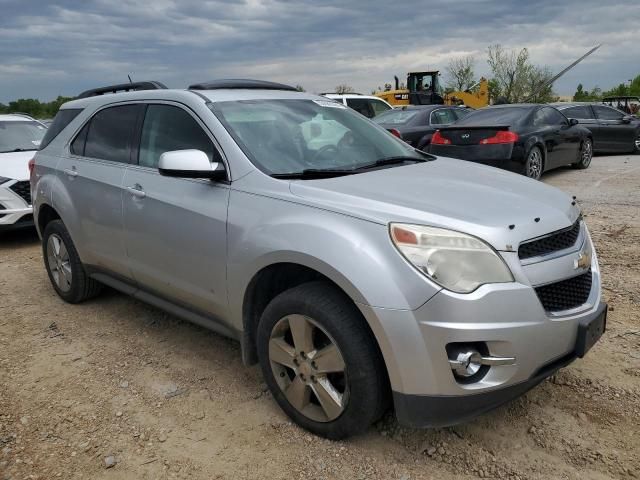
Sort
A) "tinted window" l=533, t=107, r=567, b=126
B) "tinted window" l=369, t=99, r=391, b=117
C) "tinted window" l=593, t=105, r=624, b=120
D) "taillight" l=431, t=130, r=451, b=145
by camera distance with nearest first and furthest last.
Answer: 1. "taillight" l=431, t=130, r=451, b=145
2. "tinted window" l=533, t=107, r=567, b=126
3. "tinted window" l=593, t=105, r=624, b=120
4. "tinted window" l=369, t=99, r=391, b=117

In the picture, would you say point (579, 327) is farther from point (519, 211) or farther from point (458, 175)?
point (458, 175)

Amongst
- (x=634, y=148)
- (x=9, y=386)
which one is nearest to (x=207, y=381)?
(x=9, y=386)

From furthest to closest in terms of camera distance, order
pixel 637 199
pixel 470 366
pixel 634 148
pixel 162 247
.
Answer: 1. pixel 634 148
2. pixel 637 199
3. pixel 162 247
4. pixel 470 366

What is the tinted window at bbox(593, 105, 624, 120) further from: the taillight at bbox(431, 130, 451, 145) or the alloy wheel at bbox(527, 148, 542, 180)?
the taillight at bbox(431, 130, 451, 145)

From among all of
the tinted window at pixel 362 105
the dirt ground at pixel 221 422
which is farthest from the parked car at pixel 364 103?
the dirt ground at pixel 221 422

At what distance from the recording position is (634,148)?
14.6m

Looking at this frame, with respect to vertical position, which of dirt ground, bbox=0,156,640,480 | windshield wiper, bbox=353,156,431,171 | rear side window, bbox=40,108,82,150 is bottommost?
dirt ground, bbox=0,156,640,480

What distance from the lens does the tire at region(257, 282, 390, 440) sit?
2.44 m

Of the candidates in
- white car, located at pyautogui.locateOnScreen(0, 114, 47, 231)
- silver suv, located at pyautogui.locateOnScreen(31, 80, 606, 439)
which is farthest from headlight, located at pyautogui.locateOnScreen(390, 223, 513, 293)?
white car, located at pyautogui.locateOnScreen(0, 114, 47, 231)

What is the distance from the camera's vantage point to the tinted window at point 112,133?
12.8 ft

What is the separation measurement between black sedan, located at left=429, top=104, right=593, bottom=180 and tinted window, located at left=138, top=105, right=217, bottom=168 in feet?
20.4

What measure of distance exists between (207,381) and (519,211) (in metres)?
2.05

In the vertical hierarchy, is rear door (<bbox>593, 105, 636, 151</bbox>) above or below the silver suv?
above

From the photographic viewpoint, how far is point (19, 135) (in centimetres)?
855
